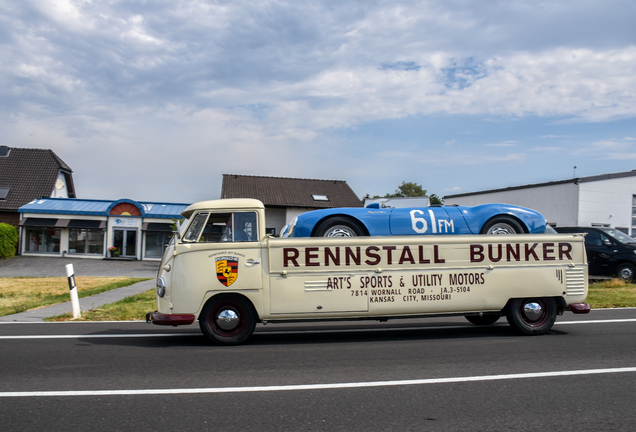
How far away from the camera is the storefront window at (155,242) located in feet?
124

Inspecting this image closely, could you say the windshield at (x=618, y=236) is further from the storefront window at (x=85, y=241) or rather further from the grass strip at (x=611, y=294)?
the storefront window at (x=85, y=241)

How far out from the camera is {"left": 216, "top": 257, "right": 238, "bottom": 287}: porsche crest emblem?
7.34 metres

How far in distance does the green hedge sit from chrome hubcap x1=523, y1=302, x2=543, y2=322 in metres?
36.2

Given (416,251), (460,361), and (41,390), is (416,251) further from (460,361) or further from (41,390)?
(41,390)

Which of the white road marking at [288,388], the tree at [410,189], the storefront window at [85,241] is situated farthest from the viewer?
the tree at [410,189]

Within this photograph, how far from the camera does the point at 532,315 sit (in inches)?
316

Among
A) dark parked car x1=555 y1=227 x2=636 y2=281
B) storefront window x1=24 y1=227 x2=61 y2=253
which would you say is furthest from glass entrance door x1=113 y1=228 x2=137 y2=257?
dark parked car x1=555 y1=227 x2=636 y2=281

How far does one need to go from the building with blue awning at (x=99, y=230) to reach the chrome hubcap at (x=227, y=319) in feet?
101

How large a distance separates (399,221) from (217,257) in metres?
2.88

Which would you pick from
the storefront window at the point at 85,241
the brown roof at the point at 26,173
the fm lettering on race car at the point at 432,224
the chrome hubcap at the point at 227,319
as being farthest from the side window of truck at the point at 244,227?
the brown roof at the point at 26,173

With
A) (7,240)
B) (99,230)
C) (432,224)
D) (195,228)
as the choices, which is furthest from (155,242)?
(432,224)

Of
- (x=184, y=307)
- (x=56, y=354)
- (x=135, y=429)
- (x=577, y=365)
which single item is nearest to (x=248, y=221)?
(x=184, y=307)

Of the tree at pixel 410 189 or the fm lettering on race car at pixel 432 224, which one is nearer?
the fm lettering on race car at pixel 432 224

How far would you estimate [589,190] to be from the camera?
2564 cm
